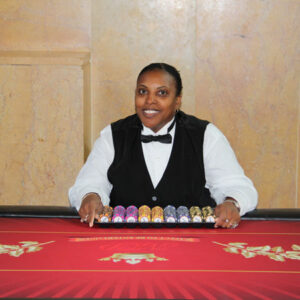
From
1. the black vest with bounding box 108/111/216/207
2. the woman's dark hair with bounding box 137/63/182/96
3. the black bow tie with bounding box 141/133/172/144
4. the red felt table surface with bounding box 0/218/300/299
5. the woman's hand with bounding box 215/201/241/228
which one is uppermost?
the woman's dark hair with bounding box 137/63/182/96

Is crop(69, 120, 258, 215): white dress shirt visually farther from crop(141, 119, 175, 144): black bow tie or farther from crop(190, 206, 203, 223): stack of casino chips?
crop(190, 206, 203, 223): stack of casino chips

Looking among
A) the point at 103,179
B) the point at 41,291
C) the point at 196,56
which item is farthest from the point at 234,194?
the point at 196,56

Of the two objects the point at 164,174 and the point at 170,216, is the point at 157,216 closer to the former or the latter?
the point at 170,216

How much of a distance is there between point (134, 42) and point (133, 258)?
7.06 ft

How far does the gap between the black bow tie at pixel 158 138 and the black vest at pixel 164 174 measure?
0.04m

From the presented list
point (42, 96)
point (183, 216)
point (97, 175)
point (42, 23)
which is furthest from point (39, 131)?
point (183, 216)

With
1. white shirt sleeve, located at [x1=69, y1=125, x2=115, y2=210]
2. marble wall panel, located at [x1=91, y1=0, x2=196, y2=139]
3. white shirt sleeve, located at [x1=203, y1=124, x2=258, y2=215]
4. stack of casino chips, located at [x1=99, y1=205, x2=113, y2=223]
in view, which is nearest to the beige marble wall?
marble wall panel, located at [x1=91, y1=0, x2=196, y2=139]

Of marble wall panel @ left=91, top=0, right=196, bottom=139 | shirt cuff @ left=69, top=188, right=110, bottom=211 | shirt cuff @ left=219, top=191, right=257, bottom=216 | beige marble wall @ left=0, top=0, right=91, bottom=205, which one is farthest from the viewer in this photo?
marble wall panel @ left=91, top=0, right=196, bottom=139

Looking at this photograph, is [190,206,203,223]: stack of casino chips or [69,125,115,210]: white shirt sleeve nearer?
[190,206,203,223]: stack of casino chips

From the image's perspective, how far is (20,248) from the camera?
55.7 inches

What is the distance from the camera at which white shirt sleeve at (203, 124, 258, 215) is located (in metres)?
2.13

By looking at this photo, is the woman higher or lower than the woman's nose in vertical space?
lower

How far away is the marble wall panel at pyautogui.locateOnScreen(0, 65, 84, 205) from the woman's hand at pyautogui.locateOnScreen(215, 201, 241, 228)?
1.52 m

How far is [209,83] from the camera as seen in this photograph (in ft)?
10.4
